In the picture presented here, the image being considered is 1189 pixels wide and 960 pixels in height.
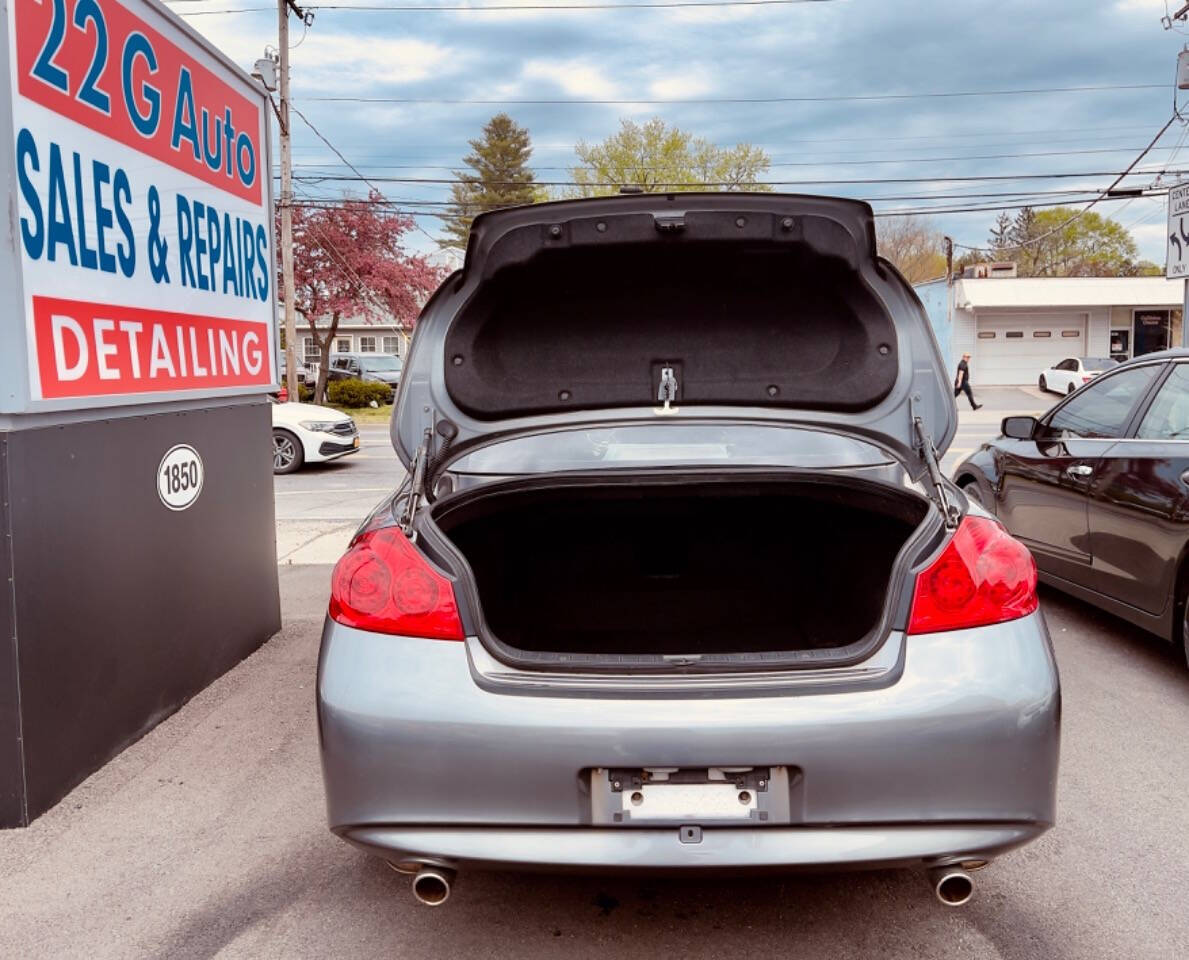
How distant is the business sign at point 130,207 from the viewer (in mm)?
3346

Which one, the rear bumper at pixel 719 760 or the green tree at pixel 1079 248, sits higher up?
the green tree at pixel 1079 248

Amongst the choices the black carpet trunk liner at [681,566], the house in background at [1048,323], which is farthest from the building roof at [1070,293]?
the black carpet trunk liner at [681,566]

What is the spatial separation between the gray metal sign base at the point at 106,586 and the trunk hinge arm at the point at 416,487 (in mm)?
1322

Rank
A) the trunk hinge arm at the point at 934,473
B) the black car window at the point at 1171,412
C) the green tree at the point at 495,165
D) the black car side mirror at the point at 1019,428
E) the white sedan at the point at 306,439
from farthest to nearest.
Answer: the green tree at the point at 495,165
the white sedan at the point at 306,439
the black car side mirror at the point at 1019,428
the black car window at the point at 1171,412
the trunk hinge arm at the point at 934,473

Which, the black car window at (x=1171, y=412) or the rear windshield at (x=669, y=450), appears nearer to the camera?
the rear windshield at (x=669, y=450)

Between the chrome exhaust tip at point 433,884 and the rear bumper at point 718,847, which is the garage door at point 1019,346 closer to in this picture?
the rear bumper at point 718,847

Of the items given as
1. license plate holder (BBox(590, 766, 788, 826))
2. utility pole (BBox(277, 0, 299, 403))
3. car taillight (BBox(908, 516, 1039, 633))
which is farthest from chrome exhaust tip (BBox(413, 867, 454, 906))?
utility pole (BBox(277, 0, 299, 403))

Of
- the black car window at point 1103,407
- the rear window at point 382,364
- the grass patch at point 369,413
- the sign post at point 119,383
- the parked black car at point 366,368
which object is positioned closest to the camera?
the sign post at point 119,383

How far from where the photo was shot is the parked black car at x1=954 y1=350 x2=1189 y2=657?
4617mm

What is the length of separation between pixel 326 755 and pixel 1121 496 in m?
4.11

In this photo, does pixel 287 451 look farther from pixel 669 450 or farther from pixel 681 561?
pixel 669 450

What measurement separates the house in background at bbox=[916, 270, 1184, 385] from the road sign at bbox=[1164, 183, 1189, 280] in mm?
34565

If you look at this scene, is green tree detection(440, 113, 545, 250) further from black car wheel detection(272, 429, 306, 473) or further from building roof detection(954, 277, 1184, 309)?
black car wheel detection(272, 429, 306, 473)

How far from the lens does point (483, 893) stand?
2.92 m
